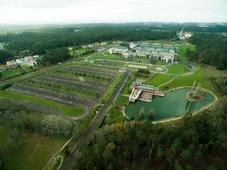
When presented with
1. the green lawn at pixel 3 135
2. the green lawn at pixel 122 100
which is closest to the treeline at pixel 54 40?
the green lawn at pixel 3 135

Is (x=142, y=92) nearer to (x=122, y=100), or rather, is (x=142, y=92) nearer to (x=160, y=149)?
(x=122, y=100)

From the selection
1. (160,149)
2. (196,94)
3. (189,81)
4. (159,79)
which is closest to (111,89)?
(159,79)

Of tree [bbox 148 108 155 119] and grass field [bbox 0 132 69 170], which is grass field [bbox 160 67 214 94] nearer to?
tree [bbox 148 108 155 119]

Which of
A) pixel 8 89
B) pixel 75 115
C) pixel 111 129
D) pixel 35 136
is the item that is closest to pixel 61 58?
pixel 8 89

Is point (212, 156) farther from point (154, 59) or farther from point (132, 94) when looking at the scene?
point (154, 59)

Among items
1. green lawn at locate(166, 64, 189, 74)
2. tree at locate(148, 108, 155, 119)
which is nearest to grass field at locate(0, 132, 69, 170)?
tree at locate(148, 108, 155, 119)
